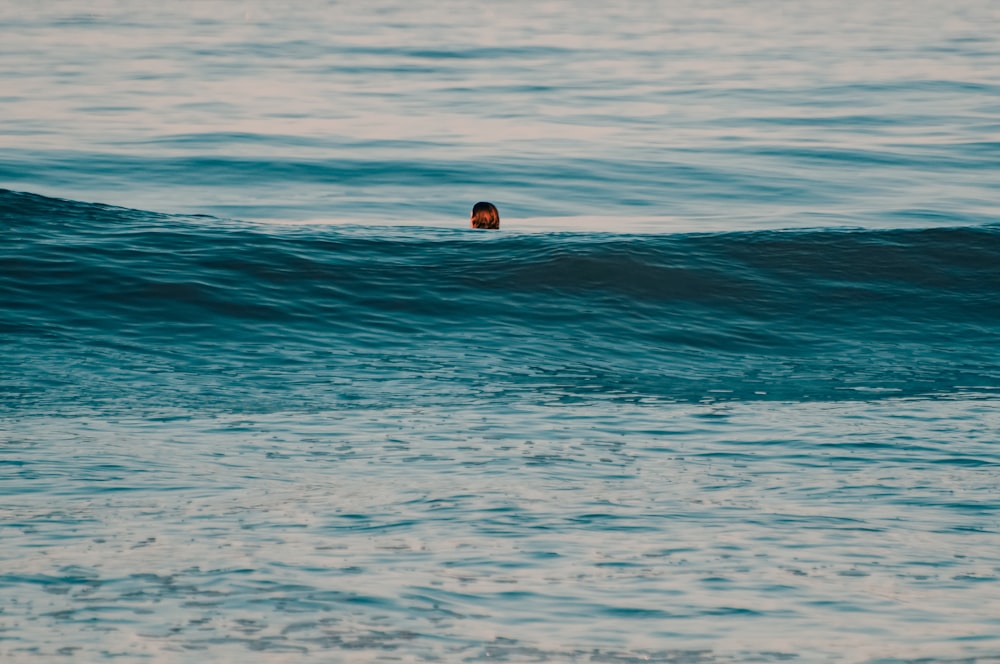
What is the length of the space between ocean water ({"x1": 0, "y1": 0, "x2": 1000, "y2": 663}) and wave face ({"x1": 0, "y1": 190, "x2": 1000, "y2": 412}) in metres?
0.05

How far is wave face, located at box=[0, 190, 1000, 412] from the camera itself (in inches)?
371

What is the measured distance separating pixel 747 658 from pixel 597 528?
1.38 metres

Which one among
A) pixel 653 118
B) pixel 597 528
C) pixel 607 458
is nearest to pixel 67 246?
Answer: pixel 607 458

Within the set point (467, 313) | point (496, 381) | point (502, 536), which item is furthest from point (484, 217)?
point (502, 536)

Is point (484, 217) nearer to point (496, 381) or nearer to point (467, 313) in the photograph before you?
point (467, 313)

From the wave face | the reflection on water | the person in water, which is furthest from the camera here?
the person in water

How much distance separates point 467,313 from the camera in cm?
1170

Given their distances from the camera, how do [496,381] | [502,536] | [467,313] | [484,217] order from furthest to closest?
[484,217], [467,313], [496,381], [502,536]

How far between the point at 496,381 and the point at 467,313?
2.18m

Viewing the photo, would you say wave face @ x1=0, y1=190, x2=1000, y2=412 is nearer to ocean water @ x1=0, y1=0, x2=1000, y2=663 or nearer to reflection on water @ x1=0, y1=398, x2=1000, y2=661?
ocean water @ x1=0, y1=0, x2=1000, y2=663

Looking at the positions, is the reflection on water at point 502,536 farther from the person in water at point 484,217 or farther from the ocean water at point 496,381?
the person in water at point 484,217

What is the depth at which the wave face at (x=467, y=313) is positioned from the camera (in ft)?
30.9

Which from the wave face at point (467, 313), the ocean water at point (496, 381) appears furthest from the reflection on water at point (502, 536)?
the wave face at point (467, 313)

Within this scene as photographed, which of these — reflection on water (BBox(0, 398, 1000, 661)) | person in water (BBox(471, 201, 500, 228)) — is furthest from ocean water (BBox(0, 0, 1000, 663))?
person in water (BBox(471, 201, 500, 228))
